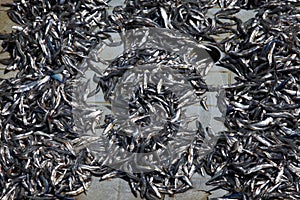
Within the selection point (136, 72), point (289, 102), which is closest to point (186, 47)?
point (136, 72)

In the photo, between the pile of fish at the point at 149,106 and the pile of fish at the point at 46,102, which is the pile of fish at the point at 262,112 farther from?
the pile of fish at the point at 46,102

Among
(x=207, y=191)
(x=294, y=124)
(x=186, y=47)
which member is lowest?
(x=207, y=191)

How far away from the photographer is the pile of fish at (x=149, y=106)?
450cm

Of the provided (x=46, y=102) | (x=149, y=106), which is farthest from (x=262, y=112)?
(x=46, y=102)

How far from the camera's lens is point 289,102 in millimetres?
4695

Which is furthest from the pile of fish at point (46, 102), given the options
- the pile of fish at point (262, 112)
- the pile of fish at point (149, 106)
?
the pile of fish at point (262, 112)

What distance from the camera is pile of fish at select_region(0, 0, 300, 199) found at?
450 cm

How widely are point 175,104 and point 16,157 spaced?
1148 millimetres

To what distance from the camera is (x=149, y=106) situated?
4.78 meters

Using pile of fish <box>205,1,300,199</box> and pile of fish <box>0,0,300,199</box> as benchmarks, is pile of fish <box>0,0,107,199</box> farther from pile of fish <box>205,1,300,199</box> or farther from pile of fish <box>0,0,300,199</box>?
pile of fish <box>205,1,300,199</box>

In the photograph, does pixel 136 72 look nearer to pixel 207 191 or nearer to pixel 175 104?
pixel 175 104

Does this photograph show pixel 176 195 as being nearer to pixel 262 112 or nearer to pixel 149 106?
pixel 149 106

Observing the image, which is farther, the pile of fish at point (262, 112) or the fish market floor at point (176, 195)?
the fish market floor at point (176, 195)

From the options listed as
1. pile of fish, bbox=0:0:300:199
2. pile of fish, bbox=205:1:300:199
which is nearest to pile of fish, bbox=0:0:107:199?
pile of fish, bbox=0:0:300:199
